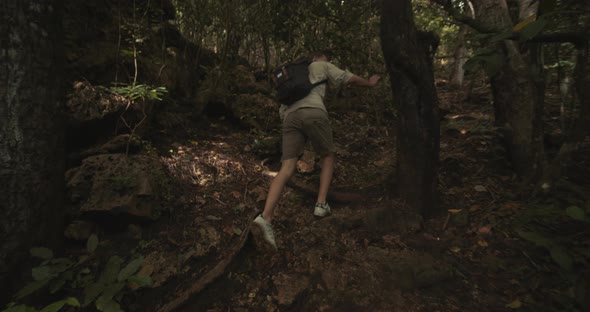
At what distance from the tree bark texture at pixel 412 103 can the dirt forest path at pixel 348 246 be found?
0.89ft

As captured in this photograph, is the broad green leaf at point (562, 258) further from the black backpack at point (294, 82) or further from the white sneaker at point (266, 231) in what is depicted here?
the black backpack at point (294, 82)

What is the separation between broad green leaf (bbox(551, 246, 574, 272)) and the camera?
159cm

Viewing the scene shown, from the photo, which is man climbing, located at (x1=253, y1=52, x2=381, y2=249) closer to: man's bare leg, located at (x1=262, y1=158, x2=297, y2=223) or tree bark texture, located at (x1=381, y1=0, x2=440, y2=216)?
man's bare leg, located at (x1=262, y1=158, x2=297, y2=223)

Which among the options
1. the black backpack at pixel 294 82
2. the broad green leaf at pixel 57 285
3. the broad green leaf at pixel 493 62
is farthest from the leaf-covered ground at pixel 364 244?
the black backpack at pixel 294 82

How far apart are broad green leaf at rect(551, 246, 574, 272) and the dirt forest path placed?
20.2 inches

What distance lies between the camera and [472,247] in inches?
101

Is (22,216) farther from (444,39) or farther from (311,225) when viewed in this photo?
(444,39)

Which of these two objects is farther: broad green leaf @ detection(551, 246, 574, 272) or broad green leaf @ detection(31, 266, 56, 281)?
broad green leaf @ detection(31, 266, 56, 281)

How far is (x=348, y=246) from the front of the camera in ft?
8.84

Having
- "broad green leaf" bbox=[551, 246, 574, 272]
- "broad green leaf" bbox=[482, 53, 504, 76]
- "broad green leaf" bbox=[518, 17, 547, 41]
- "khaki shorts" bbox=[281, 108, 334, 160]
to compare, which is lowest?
"broad green leaf" bbox=[551, 246, 574, 272]

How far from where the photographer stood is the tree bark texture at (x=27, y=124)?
1959mm

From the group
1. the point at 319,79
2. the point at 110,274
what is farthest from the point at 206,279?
the point at 319,79

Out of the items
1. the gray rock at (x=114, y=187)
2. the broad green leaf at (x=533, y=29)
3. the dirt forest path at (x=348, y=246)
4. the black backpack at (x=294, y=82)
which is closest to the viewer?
the broad green leaf at (x=533, y=29)

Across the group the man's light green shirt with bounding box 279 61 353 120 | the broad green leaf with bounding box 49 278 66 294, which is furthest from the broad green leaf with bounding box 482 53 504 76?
the broad green leaf with bounding box 49 278 66 294
